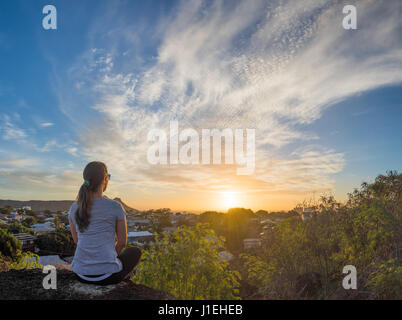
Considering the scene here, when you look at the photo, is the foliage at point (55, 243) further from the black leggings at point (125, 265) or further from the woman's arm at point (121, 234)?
the woman's arm at point (121, 234)

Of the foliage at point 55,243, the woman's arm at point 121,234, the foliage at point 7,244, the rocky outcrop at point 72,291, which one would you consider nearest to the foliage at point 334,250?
the rocky outcrop at point 72,291

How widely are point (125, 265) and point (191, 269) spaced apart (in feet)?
3.98

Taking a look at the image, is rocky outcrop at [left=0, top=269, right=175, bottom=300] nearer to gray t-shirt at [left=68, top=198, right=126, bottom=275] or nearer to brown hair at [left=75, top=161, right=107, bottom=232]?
gray t-shirt at [left=68, top=198, right=126, bottom=275]

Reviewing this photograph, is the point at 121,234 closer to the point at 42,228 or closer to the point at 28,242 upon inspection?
the point at 28,242

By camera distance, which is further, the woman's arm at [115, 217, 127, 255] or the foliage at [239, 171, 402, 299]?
the foliage at [239, 171, 402, 299]

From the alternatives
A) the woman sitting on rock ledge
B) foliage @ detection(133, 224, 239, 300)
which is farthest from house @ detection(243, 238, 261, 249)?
the woman sitting on rock ledge

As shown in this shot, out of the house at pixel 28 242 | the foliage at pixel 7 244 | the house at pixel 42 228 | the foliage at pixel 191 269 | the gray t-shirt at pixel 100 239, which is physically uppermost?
the gray t-shirt at pixel 100 239

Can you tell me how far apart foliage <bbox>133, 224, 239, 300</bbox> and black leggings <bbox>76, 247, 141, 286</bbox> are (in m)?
0.84

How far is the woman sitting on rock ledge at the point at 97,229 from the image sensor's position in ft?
9.81

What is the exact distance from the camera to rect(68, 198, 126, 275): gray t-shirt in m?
2.99

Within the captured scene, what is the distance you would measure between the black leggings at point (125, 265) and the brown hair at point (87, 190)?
2.08 feet
